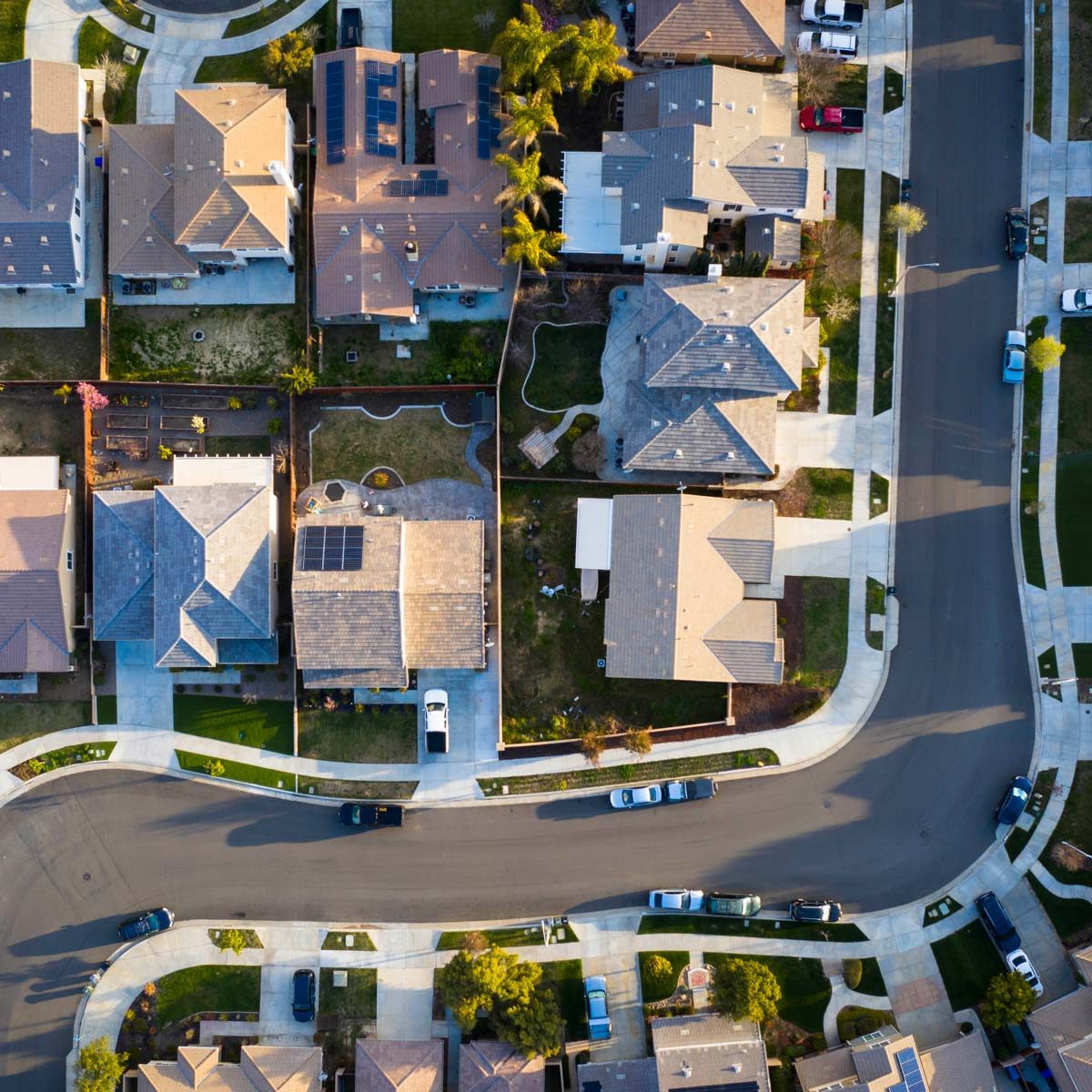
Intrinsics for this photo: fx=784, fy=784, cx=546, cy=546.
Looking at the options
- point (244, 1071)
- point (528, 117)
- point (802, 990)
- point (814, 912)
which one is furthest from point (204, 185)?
point (802, 990)

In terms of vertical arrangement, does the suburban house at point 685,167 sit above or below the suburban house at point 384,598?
above

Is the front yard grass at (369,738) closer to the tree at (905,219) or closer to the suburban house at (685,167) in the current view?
the suburban house at (685,167)

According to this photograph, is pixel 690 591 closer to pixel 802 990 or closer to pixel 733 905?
pixel 733 905

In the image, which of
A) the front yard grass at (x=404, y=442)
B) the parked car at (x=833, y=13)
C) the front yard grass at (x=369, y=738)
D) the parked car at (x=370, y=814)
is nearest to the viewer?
the parked car at (x=833, y=13)

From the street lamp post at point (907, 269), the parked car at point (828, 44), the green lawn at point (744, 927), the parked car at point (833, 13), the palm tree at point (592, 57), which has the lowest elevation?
the green lawn at point (744, 927)

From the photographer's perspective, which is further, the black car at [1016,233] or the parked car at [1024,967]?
the black car at [1016,233]

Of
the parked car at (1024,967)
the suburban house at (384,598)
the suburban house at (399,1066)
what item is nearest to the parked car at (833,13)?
the suburban house at (384,598)

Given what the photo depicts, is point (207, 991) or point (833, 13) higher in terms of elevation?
point (833, 13)

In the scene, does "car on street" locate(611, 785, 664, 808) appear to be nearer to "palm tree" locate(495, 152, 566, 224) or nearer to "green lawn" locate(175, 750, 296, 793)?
"green lawn" locate(175, 750, 296, 793)
